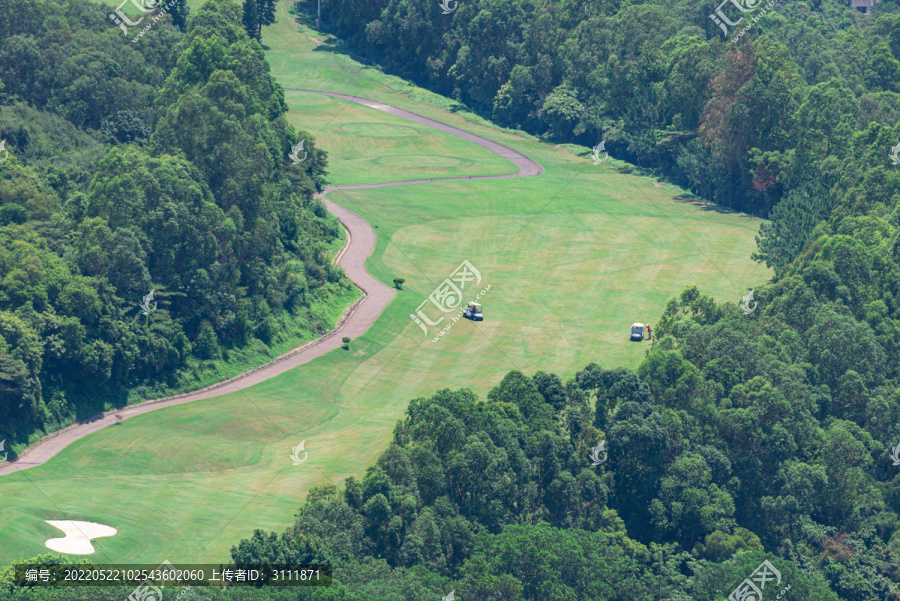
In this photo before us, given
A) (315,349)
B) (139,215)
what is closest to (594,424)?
(315,349)

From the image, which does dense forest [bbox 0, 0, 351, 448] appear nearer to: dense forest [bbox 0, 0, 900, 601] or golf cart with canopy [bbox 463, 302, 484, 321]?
dense forest [bbox 0, 0, 900, 601]

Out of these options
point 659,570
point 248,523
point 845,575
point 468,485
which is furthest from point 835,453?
point 248,523

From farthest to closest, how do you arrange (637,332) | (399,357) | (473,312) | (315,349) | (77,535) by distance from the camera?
(473,312) < (637,332) < (315,349) < (399,357) < (77,535)

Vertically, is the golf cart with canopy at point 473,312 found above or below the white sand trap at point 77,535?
above

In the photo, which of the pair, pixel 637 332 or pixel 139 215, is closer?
pixel 139 215

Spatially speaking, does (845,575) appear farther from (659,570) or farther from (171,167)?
(171,167)

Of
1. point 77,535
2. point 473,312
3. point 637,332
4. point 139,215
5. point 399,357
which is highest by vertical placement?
point 139,215

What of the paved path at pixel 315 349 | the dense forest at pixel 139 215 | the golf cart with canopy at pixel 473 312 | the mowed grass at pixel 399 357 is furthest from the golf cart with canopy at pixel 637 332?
the dense forest at pixel 139 215

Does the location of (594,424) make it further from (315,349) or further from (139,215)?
(139,215)

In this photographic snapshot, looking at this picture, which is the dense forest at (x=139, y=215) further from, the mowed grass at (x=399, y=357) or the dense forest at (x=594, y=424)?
the mowed grass at (x=399, y=357)
